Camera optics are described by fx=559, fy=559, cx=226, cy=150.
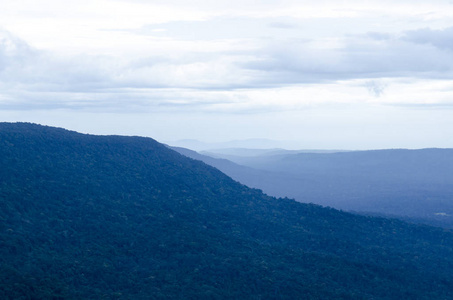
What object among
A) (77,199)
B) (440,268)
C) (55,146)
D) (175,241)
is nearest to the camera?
(175,241)

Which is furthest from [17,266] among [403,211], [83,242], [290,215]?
[403,211]

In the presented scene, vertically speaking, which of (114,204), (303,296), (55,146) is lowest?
(303,296)

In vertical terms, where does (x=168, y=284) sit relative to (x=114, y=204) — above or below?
below

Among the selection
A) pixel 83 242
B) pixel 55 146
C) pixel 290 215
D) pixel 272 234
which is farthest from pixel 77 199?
pixel 290 215

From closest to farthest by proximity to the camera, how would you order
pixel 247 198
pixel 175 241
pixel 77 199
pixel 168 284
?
1. pixel 168 284
2. pixel 175 241
3. pixel 77 199
4. pixel 247 198

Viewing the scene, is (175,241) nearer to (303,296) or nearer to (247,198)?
(303,296)

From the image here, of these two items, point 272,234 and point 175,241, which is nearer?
point 175,241
